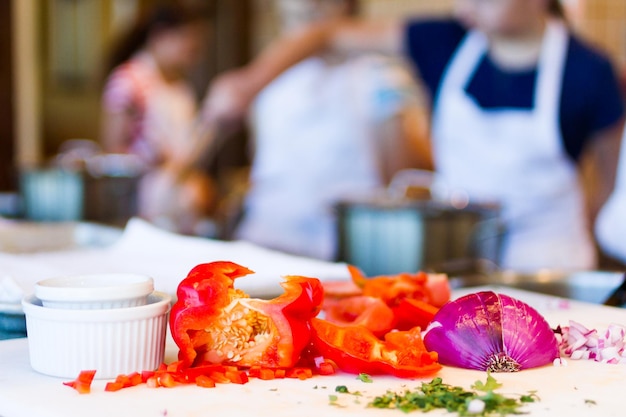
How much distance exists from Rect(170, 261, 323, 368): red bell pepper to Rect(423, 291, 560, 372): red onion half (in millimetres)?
153

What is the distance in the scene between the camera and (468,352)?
3.01 feet

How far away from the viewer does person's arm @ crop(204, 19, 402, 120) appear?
9.80 ft

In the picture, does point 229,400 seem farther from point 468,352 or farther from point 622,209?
point 622,209

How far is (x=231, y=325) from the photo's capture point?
2.93ft

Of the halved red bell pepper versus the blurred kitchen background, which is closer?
the halved red bell pepper

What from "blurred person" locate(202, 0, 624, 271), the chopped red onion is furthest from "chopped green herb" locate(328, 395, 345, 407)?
"blurred person" locate(202, 0, 624, 271)

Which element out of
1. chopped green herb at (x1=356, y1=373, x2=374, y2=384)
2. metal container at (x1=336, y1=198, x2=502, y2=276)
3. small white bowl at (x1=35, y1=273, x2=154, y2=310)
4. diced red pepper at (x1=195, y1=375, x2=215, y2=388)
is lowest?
metal container at (x1=336, y1=198, x2=502, y2=276)

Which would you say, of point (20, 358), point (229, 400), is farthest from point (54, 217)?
point (229, 400)

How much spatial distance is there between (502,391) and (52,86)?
4695 mm

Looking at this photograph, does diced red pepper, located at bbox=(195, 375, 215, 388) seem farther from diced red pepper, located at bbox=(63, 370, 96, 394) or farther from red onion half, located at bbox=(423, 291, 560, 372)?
red onion half, located at bbox=(423, 291, 560, 372)

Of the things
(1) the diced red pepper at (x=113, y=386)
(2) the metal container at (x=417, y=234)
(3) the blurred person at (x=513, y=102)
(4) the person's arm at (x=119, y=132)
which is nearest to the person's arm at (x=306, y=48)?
(3) the blurred person at (x=513, y=102)

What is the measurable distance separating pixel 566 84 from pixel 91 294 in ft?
7.07

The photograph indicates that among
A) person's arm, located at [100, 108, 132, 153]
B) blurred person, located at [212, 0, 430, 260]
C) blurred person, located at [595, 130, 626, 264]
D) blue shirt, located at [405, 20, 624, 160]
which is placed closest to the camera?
blurred person, located at [595, 130, 626, 264]

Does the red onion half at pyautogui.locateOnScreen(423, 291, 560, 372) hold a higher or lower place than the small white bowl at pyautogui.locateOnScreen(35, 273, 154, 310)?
lower
